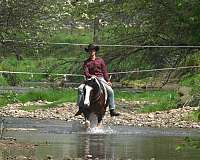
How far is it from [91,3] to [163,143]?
63.2 feet

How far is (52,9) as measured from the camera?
27.9 meters

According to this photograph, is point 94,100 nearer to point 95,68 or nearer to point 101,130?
point 95,68

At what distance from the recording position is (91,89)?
19.8m

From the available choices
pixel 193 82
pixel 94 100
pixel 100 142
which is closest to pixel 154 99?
pixel 193 82

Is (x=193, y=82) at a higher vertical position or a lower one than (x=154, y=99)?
higher

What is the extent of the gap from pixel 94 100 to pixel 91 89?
0.39 metres

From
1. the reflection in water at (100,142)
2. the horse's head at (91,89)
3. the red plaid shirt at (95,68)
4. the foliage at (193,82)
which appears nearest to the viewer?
the reflection in water at (100,142)

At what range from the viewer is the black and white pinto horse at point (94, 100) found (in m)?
19.7

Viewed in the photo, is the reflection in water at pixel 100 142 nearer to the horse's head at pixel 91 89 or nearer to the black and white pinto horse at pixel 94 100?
the black and white pinto horse at pixel 94 100

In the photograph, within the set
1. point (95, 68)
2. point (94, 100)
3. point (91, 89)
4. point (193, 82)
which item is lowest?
point (94, 100)

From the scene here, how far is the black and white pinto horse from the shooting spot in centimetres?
1972

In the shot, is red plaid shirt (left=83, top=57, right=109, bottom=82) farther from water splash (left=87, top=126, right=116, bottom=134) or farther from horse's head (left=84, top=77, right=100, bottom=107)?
water splash (left=87, top=126, right=116, bottom=134)

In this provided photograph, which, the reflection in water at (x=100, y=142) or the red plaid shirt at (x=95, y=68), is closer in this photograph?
the reflection in water at (x=100, y=142)

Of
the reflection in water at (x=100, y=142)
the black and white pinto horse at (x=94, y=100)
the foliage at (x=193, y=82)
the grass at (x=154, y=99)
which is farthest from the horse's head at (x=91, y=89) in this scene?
the grass at (x=154, y=99)
